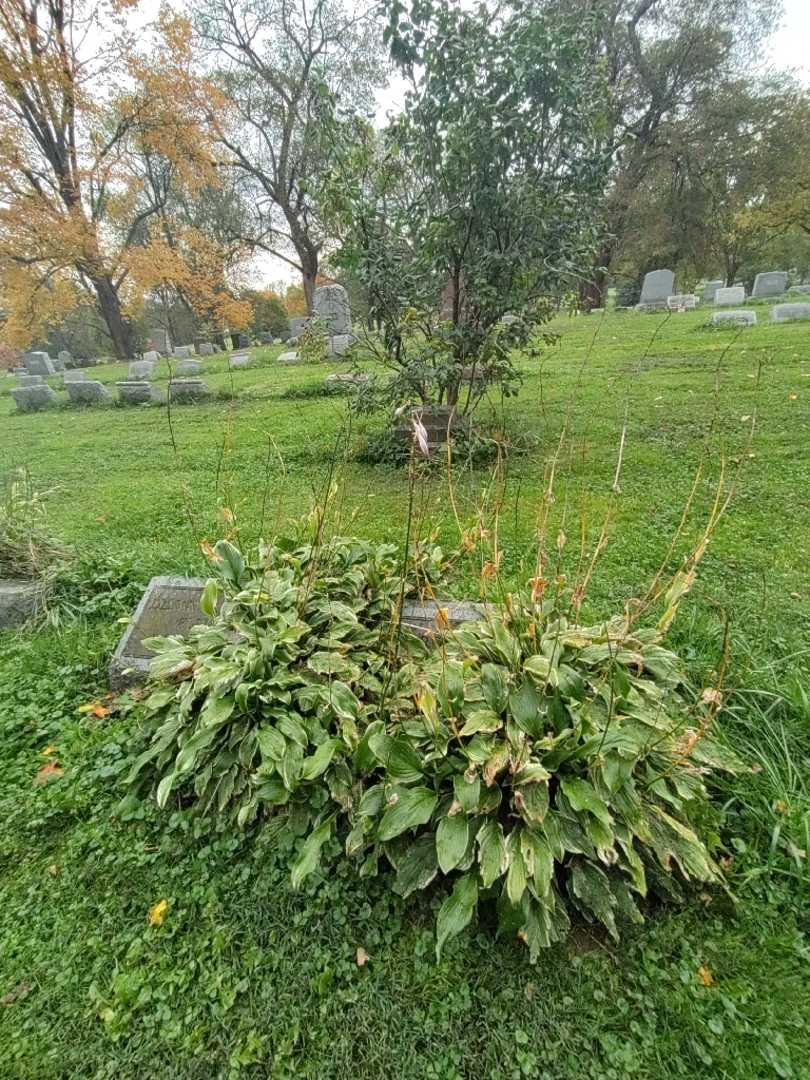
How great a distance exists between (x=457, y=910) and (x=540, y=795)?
13.7 inches

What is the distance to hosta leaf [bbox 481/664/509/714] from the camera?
1603mm

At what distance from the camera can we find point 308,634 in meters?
2.12

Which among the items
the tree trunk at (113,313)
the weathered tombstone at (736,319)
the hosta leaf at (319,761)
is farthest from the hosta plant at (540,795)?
the tree trunk at (113,313)

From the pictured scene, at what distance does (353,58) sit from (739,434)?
73.0 ft

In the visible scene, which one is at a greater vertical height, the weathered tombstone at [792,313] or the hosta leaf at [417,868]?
the weathered tombstone at [792,313]

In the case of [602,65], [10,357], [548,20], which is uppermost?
[548,20]

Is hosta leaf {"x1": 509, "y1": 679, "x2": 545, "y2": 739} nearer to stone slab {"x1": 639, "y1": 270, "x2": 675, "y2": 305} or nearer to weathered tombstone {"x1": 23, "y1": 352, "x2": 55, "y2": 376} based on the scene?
stone slab {"x1": 639, "y1": 270, "x2": 675, "y2": 305}

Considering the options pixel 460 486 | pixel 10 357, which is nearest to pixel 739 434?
pixel 460 486

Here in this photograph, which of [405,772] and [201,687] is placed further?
[201,687]

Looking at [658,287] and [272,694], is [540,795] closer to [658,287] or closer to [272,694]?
[272,694]

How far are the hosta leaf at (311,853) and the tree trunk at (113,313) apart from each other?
62.3 ft

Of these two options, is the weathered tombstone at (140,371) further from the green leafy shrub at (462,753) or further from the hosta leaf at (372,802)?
the hosta leaf at (372,802)

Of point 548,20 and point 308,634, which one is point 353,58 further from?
point 308,634

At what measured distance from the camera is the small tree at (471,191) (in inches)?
151
